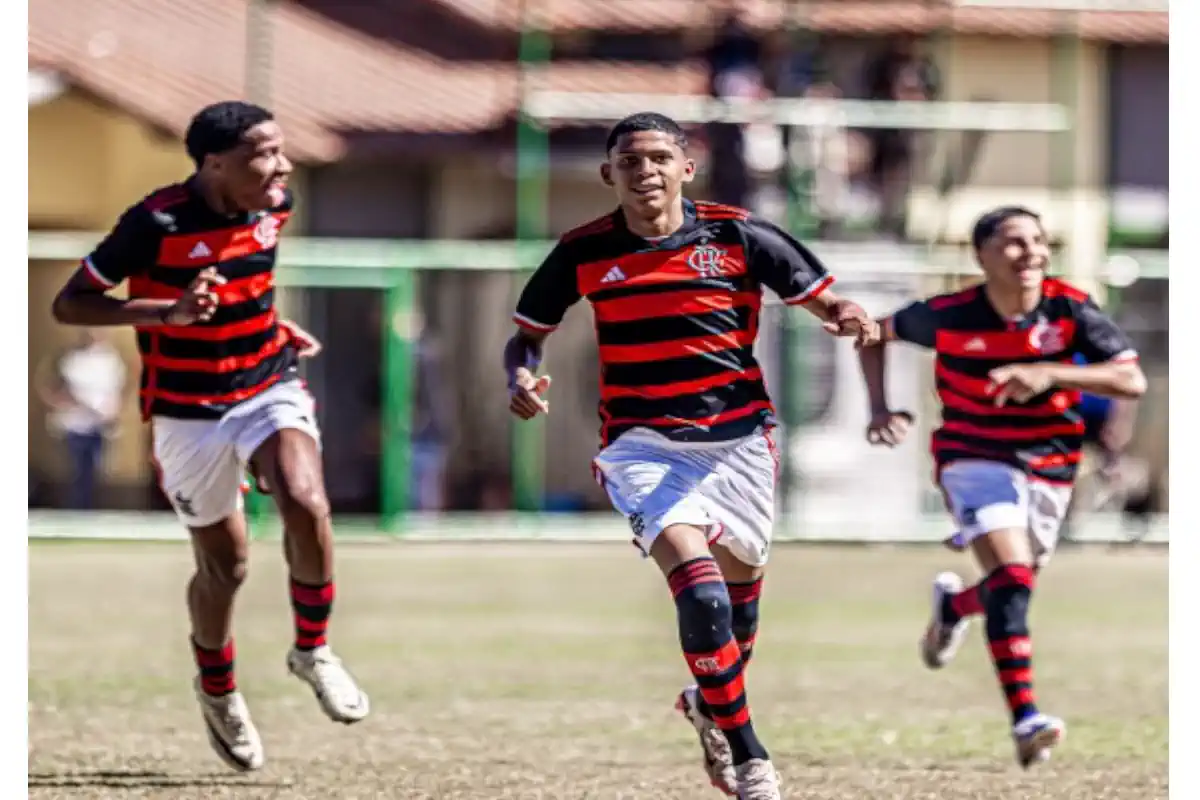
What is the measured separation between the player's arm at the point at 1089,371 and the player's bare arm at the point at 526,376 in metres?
1.77

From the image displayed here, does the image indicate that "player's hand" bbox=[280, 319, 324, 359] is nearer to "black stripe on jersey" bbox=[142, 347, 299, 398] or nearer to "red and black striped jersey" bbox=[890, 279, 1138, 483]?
"black stripe on jersey" bbox=[142, 347, 299, 398]

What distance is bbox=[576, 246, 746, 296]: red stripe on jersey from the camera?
7.94 m

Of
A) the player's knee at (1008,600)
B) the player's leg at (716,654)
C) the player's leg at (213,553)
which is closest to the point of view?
the player's leg at (716,654)

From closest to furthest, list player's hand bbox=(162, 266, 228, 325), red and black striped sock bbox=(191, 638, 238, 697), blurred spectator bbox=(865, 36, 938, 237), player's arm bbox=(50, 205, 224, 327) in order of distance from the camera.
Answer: player's hand bbox=(162, 266, 228, 325) → player's arm bbox=(50, 205, 224, 327) → red and black striped sock bbox=(191, 638, 238, 697) → blurred spectator bbox=(865, 36, 938, 237)

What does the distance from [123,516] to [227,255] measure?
14844 millimetres

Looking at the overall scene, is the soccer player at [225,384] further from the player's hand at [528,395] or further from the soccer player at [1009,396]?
the soccer player at [1009,396]

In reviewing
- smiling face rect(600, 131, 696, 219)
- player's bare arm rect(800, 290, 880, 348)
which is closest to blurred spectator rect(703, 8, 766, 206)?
player's bare arm rect(800, 290, 880, 348)

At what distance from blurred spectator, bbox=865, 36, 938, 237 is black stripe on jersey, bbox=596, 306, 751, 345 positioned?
16.7 meters

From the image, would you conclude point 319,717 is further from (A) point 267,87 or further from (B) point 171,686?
(A) point 267,87

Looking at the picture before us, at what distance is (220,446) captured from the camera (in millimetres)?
9000

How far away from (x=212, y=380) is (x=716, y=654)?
2377 mm

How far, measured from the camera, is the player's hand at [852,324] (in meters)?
7.88

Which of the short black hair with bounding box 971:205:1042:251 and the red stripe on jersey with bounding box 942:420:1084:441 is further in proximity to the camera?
the red stripe on jersey with bounding box 942:420:1084:441

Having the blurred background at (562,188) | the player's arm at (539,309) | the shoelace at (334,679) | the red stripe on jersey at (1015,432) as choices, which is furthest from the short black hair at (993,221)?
the blurred background at (562,188)
